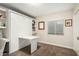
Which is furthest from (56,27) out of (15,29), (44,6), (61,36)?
(15,29)

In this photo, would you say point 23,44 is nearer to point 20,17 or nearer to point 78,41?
point 20,17

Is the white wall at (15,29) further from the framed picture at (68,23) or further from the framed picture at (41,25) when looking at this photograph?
the framed picture at (68,23)

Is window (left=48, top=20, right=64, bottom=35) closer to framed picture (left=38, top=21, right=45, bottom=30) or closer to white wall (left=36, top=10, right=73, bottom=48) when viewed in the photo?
white wall (left=36, top=10, right=73, bottom=48)

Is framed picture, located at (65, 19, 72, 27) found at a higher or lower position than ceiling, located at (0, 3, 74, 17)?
lower

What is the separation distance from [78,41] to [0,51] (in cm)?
242

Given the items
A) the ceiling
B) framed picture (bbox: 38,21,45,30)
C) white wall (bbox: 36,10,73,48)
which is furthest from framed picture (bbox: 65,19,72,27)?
framed picture (bbox: 38,21,45,30)

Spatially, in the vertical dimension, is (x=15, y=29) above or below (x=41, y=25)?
below

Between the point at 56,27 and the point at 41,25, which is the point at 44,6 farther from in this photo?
the point at 41,25

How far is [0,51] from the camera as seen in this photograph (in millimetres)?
1626

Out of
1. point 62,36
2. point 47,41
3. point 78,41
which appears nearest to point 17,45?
point 47,41

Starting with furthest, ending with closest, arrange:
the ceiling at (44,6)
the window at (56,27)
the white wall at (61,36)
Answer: the window at (56,27), the white wall at (61,36), the ceiling at (44,6)

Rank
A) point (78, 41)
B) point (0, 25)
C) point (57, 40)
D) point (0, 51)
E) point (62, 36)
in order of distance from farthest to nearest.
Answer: point (57, 40) < point (62, 36) < point (0, 25) < point (78, 41) < point (0, 51)

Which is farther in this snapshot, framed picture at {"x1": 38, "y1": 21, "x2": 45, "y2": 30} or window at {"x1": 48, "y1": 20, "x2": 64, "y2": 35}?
framed picture at {"x1": 38, "y1": 21, "x2": 45, "y2": 30}

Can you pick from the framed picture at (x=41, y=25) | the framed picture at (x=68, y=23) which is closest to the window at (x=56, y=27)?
the framed picture at (x=68, y=23)
